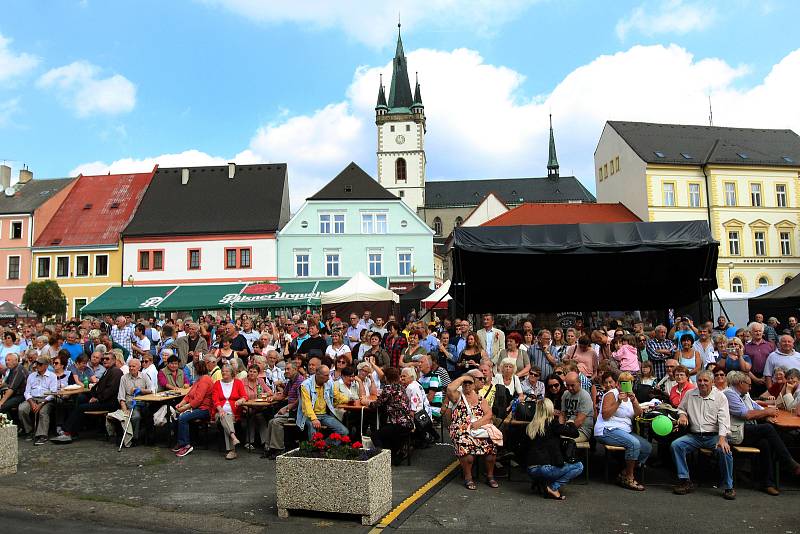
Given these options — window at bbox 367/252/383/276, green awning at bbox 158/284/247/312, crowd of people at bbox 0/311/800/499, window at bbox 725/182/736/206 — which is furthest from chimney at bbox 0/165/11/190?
window at bbox 725/182/736/206

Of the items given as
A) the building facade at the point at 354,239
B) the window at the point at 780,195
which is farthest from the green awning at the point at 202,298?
the window at the point at 780,195

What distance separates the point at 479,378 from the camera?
8.23m

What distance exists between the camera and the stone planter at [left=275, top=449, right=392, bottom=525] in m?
6.41

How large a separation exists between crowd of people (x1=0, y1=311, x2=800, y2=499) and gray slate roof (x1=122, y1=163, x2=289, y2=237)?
1109 inches

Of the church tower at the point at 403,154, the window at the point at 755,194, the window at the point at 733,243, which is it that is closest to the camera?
the window at the point at 733,243

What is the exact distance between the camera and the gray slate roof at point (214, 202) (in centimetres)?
4125

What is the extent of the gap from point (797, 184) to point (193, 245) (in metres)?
43.1

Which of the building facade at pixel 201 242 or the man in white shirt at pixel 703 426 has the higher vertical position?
the building facade at pixel 201 242

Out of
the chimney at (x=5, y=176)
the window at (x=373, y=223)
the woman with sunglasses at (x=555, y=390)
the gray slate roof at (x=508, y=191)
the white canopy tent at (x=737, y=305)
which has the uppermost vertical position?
the gray slate roof at (x=508, y=191)

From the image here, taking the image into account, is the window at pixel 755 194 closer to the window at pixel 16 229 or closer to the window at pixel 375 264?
the window at pixel 375 264

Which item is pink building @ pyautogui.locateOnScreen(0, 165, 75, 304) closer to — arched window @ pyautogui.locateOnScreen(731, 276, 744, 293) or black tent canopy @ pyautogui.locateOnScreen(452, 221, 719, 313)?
black tent canopy @ pyautogui.locateOnScreen(452, 221, 719, 313)

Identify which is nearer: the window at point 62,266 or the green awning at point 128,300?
the green awning at point 128,300

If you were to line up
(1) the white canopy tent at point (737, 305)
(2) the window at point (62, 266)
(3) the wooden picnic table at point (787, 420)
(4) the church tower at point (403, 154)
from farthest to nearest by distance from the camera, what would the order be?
(4) the church tower at point (403, 154) < (2) the window at point (62, 266) < (1) the white canopy tent at point (737, 305) < (3) the wooden picnic table at point (787, 420)

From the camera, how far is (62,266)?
4131cm
